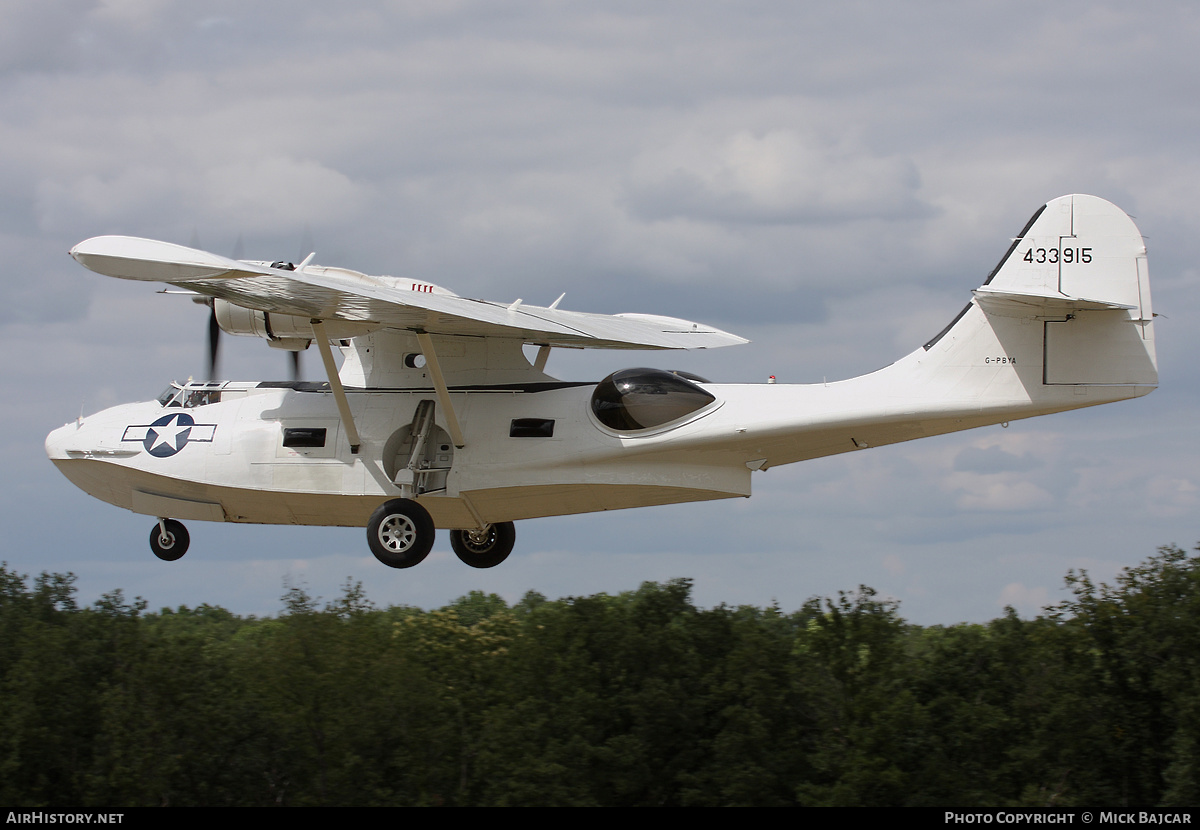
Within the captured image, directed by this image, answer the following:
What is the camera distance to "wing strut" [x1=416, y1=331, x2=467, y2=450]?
15.5 meters

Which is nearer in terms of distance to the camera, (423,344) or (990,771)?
(423,344)

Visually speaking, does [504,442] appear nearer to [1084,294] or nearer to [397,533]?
[397,533]

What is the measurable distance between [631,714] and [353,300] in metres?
17.9

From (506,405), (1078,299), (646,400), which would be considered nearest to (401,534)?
(506,405)

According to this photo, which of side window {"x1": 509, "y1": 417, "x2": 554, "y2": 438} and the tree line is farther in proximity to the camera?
the tree line

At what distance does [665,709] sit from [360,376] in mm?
15049

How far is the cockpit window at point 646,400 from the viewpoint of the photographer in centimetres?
1534

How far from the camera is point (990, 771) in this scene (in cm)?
2894

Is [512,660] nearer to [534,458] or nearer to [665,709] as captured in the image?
[665,709]

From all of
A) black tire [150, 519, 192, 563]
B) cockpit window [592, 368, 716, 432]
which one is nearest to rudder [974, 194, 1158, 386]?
cockpit window [592, 368, 716, 432]

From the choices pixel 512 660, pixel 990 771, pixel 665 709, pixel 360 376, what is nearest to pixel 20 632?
pixel 512 660

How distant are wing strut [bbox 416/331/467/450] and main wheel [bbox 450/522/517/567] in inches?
119

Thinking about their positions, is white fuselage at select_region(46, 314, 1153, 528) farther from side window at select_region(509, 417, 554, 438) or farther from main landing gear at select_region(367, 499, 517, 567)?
main landing gear at select_region(367, 499, 517, 567)

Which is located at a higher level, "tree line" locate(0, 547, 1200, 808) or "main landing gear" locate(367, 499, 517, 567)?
"main landing gear" locate(367, 499, 517, 567)
